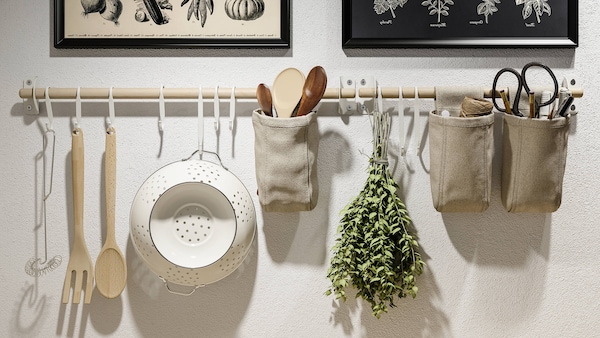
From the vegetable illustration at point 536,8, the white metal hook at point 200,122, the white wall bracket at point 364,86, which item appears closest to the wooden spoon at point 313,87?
the white wall bracket at point 364,86

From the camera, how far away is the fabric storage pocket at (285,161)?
3.92ft

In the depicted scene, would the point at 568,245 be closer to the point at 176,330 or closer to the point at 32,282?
the point at 176,330

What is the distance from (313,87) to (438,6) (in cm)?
36

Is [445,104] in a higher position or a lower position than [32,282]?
higher

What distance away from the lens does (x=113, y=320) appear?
4.36ft

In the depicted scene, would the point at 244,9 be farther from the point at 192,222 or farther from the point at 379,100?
the point at 192,222

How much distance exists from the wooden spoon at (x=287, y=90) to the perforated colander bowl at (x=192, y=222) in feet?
0.61

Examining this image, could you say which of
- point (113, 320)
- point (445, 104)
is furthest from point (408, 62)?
point (113, 320)

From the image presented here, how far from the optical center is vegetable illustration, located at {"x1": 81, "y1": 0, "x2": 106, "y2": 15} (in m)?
1.30

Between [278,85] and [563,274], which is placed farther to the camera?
[563,274]

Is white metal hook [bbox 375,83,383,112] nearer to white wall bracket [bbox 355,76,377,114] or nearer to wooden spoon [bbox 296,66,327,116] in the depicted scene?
white wall bracket [bbox 355,76,377,114]

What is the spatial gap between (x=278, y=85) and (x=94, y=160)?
1.53 feet

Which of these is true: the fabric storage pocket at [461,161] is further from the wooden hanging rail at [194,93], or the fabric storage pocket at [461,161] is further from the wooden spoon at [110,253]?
the wooden spoon at [110,253]

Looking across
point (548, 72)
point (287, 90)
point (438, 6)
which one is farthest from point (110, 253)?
point (548, 72)
